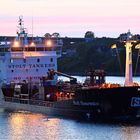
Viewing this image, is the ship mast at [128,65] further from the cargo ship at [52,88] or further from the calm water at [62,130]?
the calm water at [62,130]

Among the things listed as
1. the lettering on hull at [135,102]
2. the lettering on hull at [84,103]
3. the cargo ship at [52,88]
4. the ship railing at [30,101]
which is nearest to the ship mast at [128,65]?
the cargo ship at [52,88]

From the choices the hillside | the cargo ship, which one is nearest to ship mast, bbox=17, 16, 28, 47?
the cargo ship

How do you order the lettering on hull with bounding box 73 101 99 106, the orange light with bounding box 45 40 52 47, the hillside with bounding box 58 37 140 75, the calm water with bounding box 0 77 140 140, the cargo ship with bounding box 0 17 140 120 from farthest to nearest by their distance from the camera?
the hillside with bounding box 58 37 140 75 < the orange light with bounding box 45 40 52 47 < the lettering on hull with bounding box 73 101 99 106 < the cargo ship with bounding box 0 17 140 120 < the calm water with bounding box 0 77 140 140

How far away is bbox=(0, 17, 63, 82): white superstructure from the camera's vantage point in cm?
6412

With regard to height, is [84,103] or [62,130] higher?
[84,103]

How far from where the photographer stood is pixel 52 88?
57156 millimetres

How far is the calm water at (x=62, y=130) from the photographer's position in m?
44.2

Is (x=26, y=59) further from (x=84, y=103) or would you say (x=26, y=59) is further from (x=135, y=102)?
(x=135, y=102)

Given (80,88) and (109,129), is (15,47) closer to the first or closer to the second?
(80,88)

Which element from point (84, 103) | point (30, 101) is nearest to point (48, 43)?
point (30, 101)

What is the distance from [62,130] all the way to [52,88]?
34.5 ft

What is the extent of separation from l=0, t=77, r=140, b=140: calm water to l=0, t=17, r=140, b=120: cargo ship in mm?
1247

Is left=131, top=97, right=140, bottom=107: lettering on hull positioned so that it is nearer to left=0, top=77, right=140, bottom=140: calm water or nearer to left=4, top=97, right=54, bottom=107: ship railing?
left=0, top=77, right=140, bottom=140: calm water

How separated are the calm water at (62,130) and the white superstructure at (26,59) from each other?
10.9 meters
